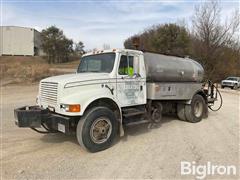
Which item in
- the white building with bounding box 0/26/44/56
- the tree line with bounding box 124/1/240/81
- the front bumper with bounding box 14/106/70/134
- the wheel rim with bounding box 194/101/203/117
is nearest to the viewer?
the front bumper with bounding box 14/106/70/134

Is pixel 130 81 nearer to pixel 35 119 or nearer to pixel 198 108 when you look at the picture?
pixel 35 119

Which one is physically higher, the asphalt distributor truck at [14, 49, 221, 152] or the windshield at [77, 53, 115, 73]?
the windshield at [77, 53, 115, 73]

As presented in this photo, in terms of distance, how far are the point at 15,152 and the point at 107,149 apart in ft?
6.59

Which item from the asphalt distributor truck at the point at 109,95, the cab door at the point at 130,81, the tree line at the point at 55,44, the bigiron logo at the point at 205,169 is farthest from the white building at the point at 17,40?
the bigiron logo at the point at 205,169

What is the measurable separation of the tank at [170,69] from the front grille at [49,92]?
8.65 ft

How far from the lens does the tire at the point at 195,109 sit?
26.5 ft

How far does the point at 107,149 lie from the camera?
17.8ft

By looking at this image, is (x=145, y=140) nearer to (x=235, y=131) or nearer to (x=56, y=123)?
(x=56, y=123)

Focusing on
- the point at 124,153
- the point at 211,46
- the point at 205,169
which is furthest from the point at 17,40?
the point at 205,169

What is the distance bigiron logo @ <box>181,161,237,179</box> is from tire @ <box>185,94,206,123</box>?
3.54 metres

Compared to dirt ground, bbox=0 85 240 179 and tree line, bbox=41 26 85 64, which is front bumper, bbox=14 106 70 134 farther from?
tree line, bbox=41 26 85 64

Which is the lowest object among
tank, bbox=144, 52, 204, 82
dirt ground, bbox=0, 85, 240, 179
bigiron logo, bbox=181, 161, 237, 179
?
bigiron logo, bbox=181, 161, 237, 179

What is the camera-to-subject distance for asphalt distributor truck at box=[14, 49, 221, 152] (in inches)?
200

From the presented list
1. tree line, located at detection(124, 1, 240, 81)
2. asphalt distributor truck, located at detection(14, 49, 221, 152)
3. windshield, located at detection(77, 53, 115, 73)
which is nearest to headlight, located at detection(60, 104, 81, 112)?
asphalt distributor truck, located at detection(14, 49, 221, 152)
